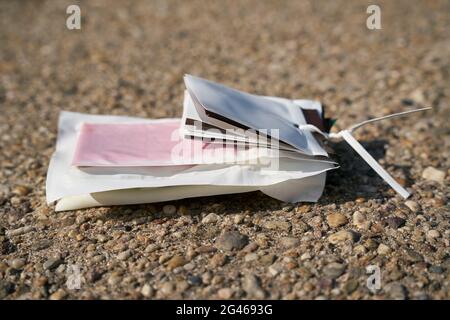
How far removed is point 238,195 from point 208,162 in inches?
8.2

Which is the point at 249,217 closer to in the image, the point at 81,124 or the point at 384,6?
the point at 81,124

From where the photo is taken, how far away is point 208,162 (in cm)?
214

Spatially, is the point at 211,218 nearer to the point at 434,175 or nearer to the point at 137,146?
the point at 137,146

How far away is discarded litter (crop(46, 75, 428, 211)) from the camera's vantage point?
2100mm

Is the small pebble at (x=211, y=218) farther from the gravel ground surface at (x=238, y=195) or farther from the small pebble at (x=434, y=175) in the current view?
the small pebble at (x=434, y=175)

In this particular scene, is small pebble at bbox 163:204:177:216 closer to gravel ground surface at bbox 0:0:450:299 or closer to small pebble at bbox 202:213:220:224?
gravel ground surface at bbox 0:0:450:299

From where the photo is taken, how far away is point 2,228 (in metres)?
2.19

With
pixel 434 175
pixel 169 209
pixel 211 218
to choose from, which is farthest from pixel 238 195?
pixel 434 175

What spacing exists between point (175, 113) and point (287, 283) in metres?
1.59

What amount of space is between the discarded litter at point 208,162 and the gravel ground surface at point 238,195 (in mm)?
85

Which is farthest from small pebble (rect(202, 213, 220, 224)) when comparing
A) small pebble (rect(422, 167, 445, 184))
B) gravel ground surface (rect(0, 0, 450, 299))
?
small pebble (rect(422, 167, 445, 184))

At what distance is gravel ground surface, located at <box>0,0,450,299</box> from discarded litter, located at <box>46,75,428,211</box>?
8 centimetres
